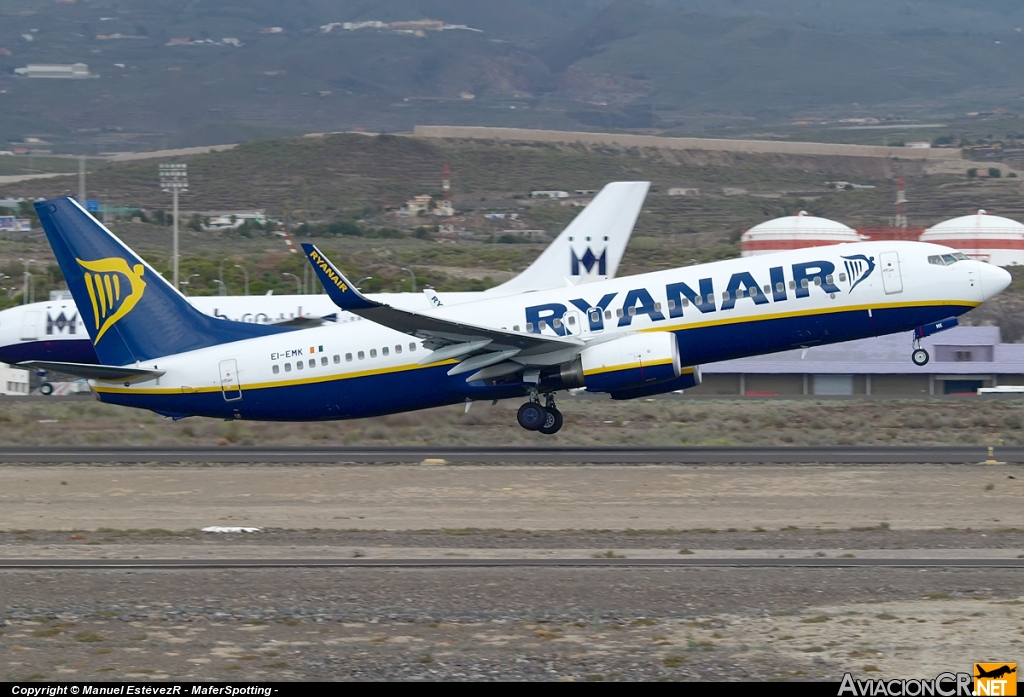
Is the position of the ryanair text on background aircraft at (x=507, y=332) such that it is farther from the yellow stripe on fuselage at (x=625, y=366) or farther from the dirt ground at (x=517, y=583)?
the dirt ground at (x=517, y=583)

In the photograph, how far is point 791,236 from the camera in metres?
90.6

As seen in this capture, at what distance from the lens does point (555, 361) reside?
31.0m

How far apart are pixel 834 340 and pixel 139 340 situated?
16005 mm

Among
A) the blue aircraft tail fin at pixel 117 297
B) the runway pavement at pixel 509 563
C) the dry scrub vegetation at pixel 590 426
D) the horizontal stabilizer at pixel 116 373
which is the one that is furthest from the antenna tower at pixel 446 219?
the runway pavement at pixel 509 563

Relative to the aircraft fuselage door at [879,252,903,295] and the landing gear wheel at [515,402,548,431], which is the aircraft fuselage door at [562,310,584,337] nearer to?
the landing gear wheel at [515,402,548,431]

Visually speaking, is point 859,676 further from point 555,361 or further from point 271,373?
point 271,373

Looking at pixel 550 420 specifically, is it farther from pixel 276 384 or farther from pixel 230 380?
pixel 230 380

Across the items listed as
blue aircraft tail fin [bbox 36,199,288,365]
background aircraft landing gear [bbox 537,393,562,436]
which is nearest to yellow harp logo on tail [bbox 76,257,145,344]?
blue aircraft tail fin [bbox 36,199,288,365]

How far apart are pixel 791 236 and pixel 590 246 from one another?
163ft

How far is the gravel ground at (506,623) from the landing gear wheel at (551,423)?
1481cm

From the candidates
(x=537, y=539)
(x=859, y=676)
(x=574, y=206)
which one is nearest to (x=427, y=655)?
(x=859, y=676)

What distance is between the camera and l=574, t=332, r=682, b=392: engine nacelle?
2988 centimetres

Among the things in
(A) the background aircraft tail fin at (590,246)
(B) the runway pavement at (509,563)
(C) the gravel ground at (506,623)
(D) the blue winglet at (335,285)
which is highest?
(A) the background aircraft tail fin at (590,246)

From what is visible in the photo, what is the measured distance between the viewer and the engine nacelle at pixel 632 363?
29.9 metres
